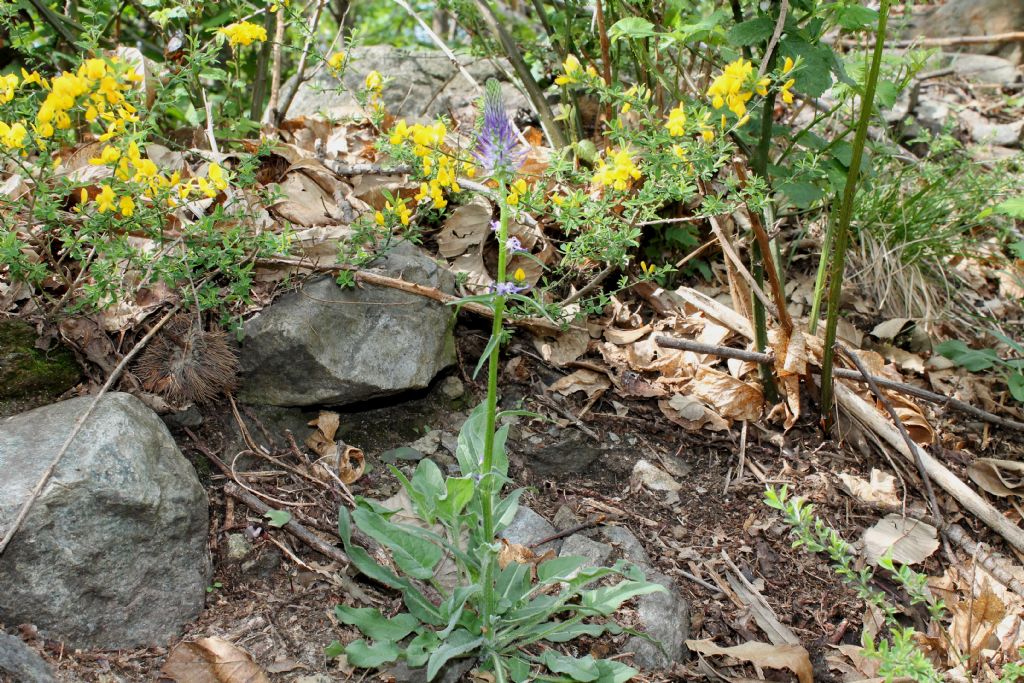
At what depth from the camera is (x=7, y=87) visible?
209 cm

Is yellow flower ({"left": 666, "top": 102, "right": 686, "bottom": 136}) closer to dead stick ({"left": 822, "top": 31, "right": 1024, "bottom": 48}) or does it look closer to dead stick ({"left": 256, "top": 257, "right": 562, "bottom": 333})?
dead stick ({"left": 256, "top": 257, "right": 562, "bottom": 333})

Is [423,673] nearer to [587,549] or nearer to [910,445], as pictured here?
[587,549]

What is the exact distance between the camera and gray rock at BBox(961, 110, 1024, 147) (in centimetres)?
495

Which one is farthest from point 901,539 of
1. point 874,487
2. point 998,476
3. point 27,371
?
point 27,371

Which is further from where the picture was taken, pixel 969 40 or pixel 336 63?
pixel 969 40

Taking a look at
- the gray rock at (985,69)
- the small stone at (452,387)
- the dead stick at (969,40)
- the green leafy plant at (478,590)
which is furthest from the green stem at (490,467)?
the gray rock at (985,69)

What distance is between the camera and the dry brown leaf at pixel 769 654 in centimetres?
220

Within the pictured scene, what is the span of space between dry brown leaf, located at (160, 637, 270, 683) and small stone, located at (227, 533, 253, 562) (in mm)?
301

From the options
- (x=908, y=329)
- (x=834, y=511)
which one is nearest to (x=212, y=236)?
(x=834, y=511)

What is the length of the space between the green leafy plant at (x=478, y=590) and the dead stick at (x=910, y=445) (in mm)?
1235

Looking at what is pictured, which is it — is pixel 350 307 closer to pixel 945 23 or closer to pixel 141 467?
pixel 141 467

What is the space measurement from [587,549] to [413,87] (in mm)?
2828

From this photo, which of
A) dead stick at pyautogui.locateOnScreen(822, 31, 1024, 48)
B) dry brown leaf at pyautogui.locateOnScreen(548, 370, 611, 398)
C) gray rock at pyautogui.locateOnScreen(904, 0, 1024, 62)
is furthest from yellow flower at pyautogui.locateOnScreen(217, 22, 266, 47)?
gray rock at pyautogui.locateOnScreen(904, 0, 1024, 62)

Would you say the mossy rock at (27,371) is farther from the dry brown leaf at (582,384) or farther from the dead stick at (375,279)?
the dry brown leaf at (582,384)
